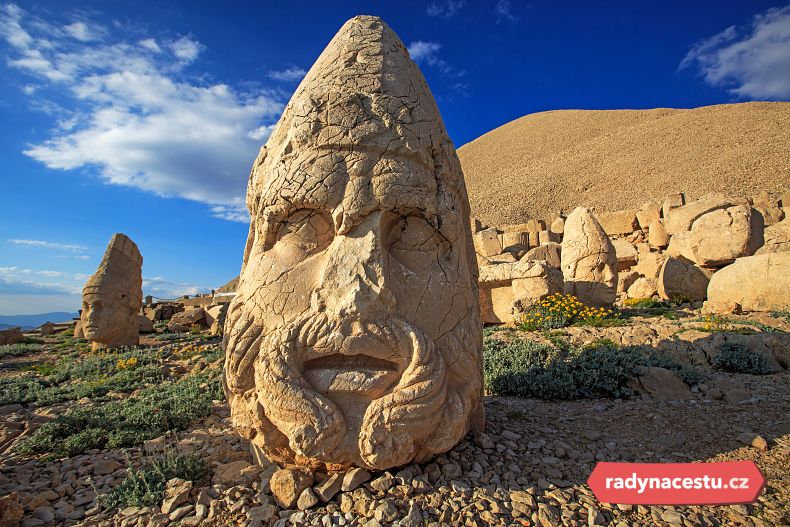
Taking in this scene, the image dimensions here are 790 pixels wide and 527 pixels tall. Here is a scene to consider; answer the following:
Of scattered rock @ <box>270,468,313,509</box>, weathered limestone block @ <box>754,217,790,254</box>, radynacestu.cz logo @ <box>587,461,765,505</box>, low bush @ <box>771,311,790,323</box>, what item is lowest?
radynacestu.cz logo @ <box>587,461,765,505</box>

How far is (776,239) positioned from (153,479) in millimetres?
13575

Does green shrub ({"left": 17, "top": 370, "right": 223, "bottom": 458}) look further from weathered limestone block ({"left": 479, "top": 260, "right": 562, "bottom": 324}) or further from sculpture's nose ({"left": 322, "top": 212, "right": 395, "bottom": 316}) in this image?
weathered limestone block ({"left": 479, "top": 260, "right": 562, "bottom": 324})

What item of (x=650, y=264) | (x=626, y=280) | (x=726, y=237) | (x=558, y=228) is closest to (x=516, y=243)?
(x=558, y=228)

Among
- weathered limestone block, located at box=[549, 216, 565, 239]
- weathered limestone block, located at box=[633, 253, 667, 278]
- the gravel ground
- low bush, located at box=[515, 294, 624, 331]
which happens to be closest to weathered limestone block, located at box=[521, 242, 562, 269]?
weathered limestone block, located at box=[633, 253, 667, 278]

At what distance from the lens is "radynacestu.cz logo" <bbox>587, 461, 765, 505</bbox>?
96.7 inches

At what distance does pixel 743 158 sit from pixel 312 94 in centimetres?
3637

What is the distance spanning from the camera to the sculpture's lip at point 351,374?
7.65ft

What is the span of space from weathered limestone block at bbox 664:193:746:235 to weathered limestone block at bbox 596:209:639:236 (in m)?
1.63

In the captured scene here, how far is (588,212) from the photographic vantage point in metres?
10.5

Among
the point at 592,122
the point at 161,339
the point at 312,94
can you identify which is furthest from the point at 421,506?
the point at 592,122

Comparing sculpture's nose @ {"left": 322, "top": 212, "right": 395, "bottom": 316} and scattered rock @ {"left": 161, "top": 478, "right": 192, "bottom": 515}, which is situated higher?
sculpture's nose @ {"left": 322, "top": 212, "right": 395, "bottom": 316}

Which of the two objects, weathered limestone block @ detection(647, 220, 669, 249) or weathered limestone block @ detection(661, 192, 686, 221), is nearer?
weathered limestone block @ detection(647, 220, 669, 249)

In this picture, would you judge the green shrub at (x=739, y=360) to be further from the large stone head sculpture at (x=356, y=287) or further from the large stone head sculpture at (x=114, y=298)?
the large stone head sculpture at (x=114, y=298)

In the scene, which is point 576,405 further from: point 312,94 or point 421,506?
point 312,94
